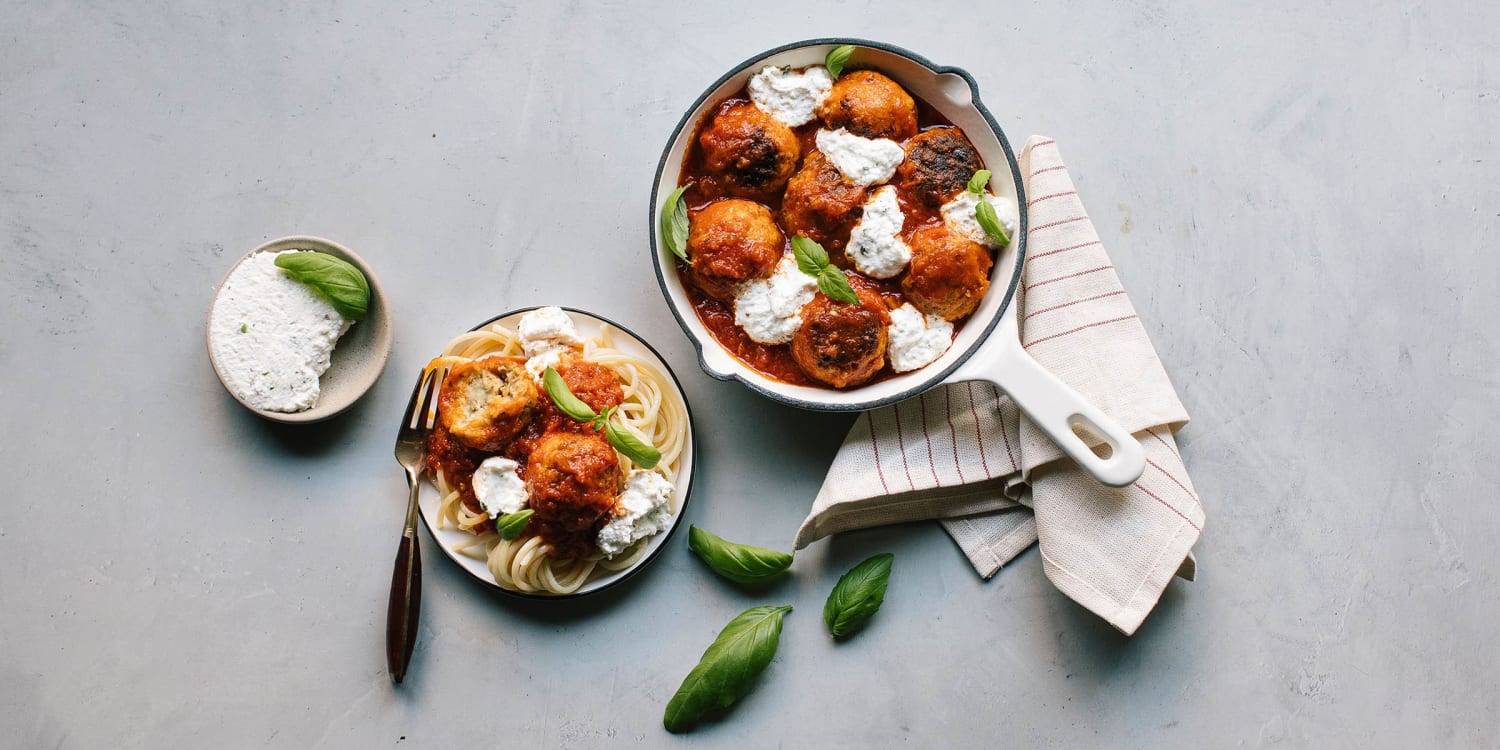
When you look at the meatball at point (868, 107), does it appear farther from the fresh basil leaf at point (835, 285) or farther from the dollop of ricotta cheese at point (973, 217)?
the fresh basil leaf at point (835, 285)

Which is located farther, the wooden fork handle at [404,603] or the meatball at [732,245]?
the wooden fork handle at [404,603]

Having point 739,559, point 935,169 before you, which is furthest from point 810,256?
point 739,559

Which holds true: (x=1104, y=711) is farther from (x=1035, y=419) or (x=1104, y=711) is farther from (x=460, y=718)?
(x=460, y=718)

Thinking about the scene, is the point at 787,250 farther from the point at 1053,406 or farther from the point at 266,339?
the point at 266,339

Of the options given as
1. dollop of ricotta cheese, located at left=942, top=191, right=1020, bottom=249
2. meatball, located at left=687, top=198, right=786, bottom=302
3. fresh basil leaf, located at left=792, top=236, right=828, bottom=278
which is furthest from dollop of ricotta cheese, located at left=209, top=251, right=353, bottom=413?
dollop of ricotta cheese, located at left=942, top=191, right=1020, bottom=249

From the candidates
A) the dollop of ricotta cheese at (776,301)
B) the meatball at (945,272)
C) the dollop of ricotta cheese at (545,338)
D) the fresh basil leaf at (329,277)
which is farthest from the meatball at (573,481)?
the meatball at (945,272)

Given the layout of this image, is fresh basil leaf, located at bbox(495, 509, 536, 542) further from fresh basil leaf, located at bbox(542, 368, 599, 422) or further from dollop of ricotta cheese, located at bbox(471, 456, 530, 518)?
fresh basil leaf, located at bbox(542, 368, 599, 422)
